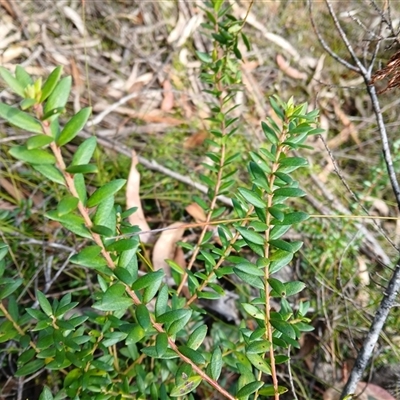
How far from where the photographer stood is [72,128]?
0.73m

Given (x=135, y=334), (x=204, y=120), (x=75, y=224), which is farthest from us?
(x=204, y=120)

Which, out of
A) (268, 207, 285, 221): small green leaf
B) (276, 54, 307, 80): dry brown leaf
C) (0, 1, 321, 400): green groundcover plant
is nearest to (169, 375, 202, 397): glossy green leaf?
(0, 1, 321, 400): green groundcover plant

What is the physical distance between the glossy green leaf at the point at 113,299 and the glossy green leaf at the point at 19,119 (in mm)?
312

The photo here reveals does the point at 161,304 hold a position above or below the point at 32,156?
below

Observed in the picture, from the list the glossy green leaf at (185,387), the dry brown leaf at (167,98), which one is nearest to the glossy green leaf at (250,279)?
the glossy green leaf at (185,387)

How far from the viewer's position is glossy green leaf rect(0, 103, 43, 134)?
66 cm

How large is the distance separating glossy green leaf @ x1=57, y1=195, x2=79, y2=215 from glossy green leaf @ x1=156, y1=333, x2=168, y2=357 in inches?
12.6

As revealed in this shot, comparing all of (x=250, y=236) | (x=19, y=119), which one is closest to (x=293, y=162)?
(x=250, y=236)

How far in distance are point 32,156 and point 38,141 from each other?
0.04m

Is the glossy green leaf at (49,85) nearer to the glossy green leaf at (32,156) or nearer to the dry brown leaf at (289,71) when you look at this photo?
the glossy green leaf at (32,156)

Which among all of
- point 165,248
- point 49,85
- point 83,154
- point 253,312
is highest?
point 49,85

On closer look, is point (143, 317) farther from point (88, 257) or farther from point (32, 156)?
point (32, 156)

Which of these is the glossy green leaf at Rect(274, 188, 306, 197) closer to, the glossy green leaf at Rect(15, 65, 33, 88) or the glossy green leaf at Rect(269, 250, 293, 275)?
the glossy green leaf at Rect(269, 250, 293, 275)

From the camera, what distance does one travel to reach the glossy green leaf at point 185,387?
36.2 inches
